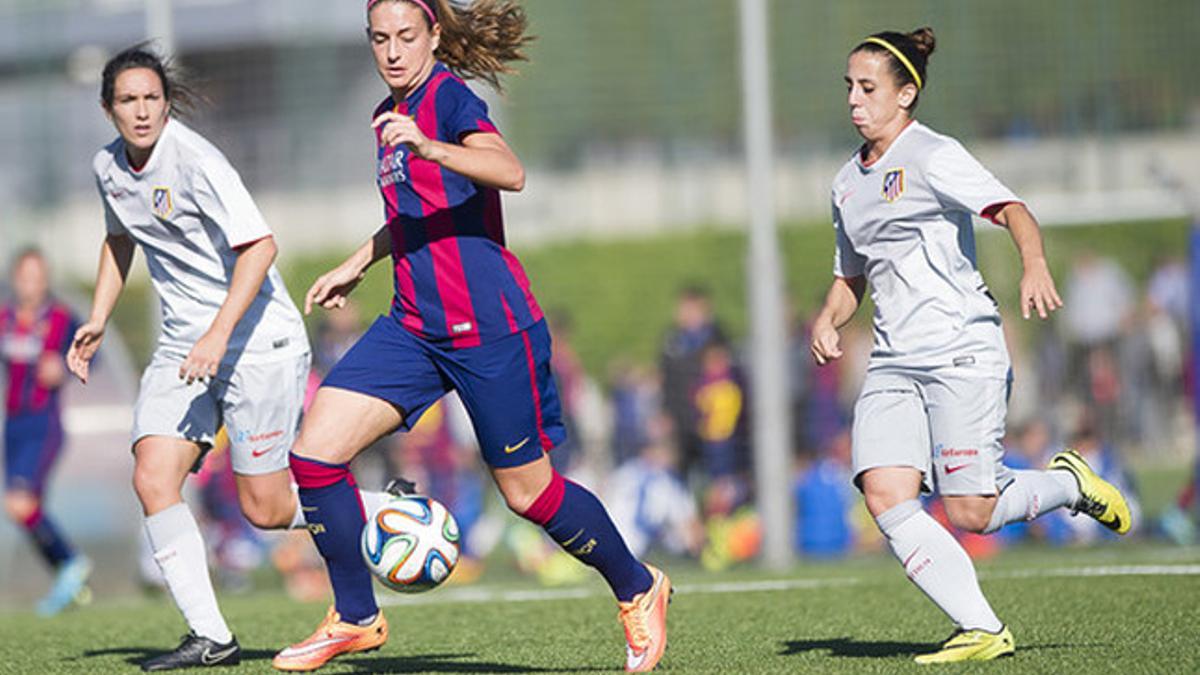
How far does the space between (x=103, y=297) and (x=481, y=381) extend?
1.97 m

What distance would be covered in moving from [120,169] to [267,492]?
1.31m

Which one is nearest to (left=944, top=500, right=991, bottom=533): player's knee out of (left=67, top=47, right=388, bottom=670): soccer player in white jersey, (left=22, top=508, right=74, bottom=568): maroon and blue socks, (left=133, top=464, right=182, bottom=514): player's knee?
(left=67, top=47, right=388, bottom=670): soccer player in white jersey

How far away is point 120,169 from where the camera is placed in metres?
7.50

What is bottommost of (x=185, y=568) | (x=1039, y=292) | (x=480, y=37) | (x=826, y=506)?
(x=826, y=506)

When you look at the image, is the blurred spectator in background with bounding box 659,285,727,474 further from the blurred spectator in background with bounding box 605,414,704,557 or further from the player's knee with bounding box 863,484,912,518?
the player's knee with bounding box 863,484,912,518

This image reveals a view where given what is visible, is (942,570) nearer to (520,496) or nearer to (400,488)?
(520,496)

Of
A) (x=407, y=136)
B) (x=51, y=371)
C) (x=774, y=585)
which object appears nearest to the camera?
(x=407, y=136)

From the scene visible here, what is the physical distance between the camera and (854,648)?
734cm

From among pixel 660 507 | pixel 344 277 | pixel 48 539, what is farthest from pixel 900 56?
pixel 660 507

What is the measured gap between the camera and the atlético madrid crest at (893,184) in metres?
6.82

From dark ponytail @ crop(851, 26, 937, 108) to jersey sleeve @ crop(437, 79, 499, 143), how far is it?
4.33 ft

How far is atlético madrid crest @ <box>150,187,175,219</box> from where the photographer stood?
7371 mm

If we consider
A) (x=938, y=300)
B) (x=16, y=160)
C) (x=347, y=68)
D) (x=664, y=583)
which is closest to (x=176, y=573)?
(x=664, y=583)

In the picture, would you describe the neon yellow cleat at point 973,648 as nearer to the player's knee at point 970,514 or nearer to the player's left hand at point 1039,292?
the player's knee at point 970,514
